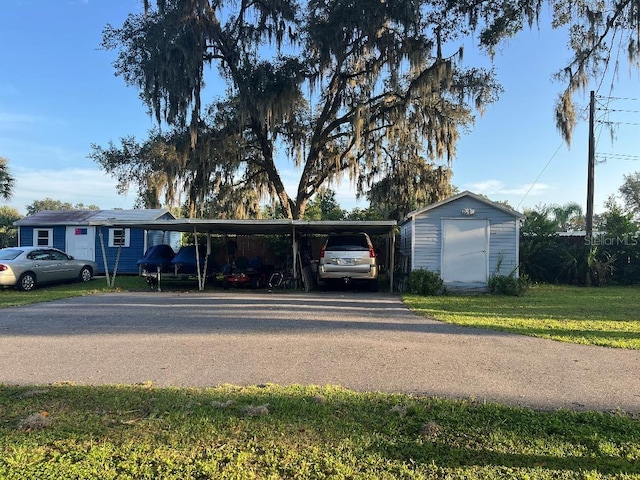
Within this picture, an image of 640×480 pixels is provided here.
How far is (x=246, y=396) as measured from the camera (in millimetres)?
4484

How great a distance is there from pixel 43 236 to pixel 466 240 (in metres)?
19.2

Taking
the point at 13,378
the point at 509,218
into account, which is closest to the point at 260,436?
the point at 13,378

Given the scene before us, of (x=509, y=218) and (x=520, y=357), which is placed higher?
(x=509, y=218)

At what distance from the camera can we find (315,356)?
20.6 feet

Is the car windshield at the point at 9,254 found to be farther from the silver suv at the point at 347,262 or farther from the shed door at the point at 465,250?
the shed door at the point at 465,250

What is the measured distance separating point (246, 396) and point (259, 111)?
49.3 ft

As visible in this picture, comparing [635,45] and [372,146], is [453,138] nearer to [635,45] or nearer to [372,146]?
[372,146]

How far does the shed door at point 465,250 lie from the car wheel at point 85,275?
43.3 feet

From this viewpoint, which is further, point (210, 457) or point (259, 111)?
point (259, 111)

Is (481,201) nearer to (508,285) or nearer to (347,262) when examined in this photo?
(508,285)

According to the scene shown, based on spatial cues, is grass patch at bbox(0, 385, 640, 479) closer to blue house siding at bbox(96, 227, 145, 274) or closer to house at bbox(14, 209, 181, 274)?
blue house siding at bbox(96, 227, 145, 274)

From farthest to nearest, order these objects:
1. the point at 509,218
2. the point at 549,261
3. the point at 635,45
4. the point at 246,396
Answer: the point at 549,261 < the point at 509,218 < the point at 635,45 < the point at 246,396

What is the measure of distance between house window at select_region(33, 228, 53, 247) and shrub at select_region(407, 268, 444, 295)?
17.4 m

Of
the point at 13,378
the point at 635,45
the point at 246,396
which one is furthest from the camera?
the point at 635,45
